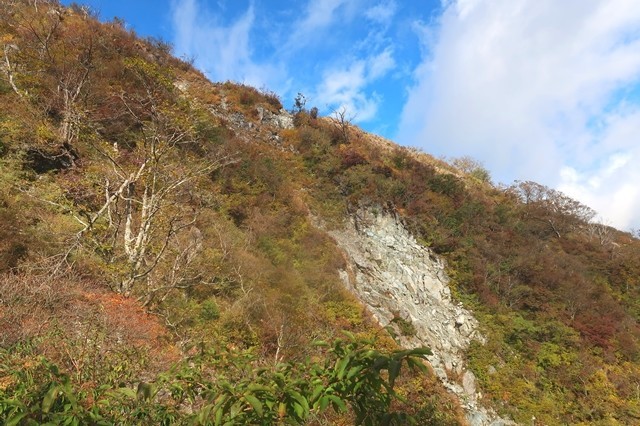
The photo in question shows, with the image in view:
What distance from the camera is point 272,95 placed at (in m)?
26.8

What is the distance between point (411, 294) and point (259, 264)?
6.90 meters

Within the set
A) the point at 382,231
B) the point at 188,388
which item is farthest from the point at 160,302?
the point at 382,231

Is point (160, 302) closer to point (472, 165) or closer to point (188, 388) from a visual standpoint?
point (188, 388)

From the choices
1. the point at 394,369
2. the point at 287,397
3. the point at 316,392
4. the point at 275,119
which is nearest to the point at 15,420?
the point at 287,397

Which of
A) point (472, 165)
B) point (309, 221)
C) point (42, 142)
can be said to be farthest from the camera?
point (472, 165)

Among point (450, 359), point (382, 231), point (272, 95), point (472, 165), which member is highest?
point (472, 165)

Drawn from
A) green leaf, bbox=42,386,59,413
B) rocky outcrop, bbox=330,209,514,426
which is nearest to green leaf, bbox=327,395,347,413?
green leaf, bbox=42,386,59,413

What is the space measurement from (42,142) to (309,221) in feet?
34.0

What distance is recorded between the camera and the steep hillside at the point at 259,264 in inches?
139

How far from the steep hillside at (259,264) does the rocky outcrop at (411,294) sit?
0.10m

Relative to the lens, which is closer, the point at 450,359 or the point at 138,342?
the point at 138,342

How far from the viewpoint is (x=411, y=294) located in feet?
49.3

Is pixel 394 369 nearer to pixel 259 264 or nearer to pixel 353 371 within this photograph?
pixel 353 371

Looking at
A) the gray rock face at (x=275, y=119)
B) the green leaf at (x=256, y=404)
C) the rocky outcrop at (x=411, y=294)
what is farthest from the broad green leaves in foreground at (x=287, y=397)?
the gray rock face at (x=275, y=119)
